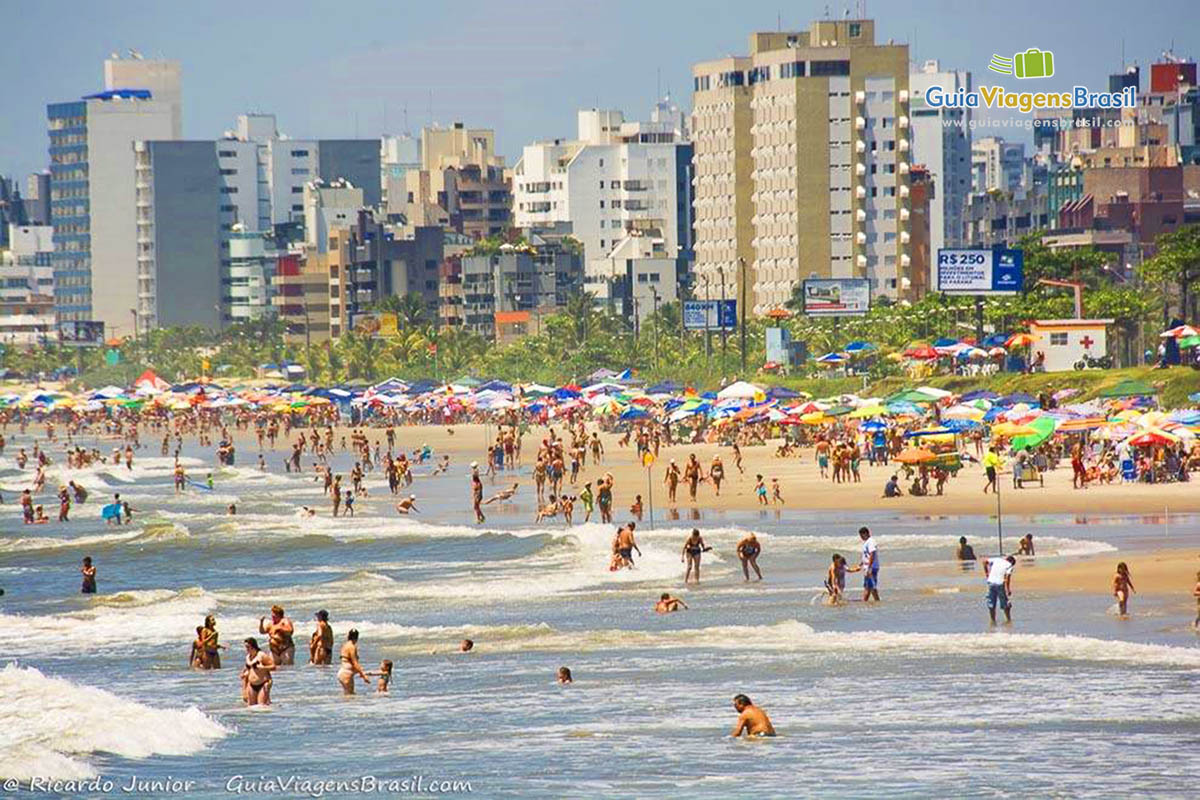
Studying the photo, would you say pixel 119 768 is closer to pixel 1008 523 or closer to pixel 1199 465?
pixel 1008 523

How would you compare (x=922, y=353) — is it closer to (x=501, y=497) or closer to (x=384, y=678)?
(x=501, y=497)

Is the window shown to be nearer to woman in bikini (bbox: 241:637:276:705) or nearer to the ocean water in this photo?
the ocean water

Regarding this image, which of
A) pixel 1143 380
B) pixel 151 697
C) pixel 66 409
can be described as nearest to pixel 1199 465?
pixel 1143 380

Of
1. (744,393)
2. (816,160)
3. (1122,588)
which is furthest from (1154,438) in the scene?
(816,160)

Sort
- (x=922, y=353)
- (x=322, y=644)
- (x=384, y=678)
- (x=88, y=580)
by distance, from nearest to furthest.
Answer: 1. (x=384, y=678)
2. (x=322, y=644)
3. (x=88, y=580)
4. (x=922, y=353)

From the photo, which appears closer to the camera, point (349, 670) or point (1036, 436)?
point (349, 670)

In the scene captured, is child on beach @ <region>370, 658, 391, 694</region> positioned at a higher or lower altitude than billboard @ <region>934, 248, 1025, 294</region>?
lower

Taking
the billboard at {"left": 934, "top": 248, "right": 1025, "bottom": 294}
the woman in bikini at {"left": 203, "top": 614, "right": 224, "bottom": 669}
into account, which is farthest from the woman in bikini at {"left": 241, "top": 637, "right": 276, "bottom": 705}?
the billboard at {"left": 934, "top": 248, "right": 1025, "bottom": 294}
